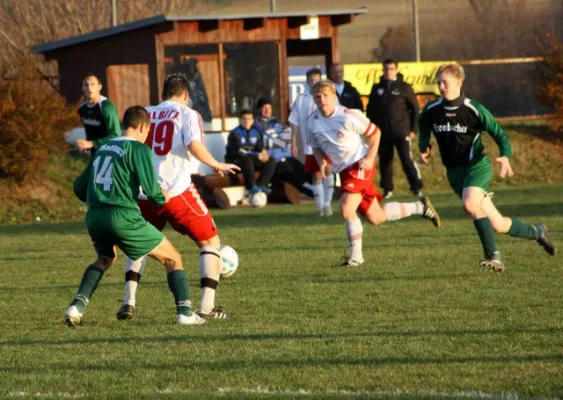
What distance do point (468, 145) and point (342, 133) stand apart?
130 centimetres

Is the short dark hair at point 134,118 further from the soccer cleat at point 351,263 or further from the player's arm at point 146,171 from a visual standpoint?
the soccer cleat at point 351,263

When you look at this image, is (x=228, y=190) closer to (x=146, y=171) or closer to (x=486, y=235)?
(x=486, y=235)

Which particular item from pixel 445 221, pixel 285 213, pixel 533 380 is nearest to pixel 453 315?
pixel 533 380

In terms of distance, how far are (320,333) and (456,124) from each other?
3.29 meters

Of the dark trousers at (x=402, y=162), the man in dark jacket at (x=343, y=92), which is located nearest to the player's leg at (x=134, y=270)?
the man in dark jacket at (x=343, y=92)

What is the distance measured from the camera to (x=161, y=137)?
8055 millimetres

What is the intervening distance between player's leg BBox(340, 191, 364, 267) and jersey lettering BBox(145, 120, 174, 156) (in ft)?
10.0

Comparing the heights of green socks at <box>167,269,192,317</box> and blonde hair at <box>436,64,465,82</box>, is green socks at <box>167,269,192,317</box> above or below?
below

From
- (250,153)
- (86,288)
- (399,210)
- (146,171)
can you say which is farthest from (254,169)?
(146,171)

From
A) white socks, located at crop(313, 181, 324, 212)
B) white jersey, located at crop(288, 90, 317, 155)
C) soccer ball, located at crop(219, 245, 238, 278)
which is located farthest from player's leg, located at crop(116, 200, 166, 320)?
white jersey, located at crop(288, 90, 317, 155)

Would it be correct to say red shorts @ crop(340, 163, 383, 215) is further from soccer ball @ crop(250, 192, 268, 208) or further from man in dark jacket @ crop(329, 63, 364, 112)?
soccer ball @ crop(250, 192, 268, 208)

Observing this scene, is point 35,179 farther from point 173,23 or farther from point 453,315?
point 453,315

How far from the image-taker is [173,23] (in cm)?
2086

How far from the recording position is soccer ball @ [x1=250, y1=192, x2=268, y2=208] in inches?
739
